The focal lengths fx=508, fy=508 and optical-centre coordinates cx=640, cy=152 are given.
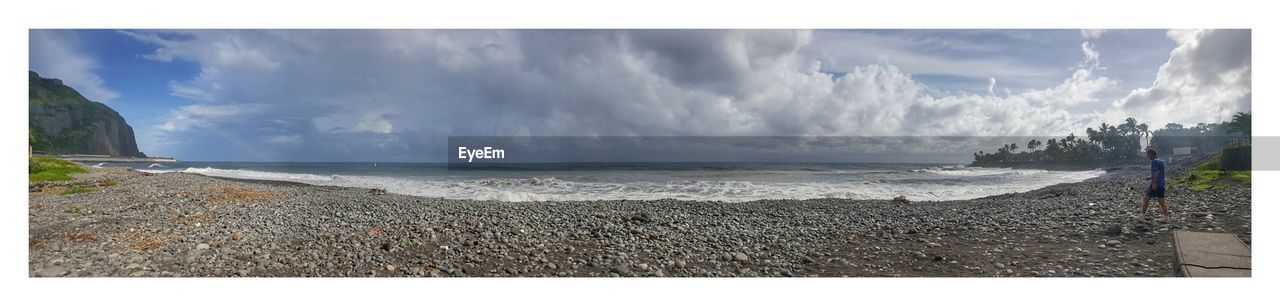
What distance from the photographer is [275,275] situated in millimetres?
5160

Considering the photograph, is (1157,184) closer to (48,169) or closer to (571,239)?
(571,239)

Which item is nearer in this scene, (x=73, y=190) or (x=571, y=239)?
(x=571, y=239)

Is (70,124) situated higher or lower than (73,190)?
higher

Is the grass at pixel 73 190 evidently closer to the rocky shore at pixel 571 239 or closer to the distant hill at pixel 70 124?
the rocky shore at pixel 571 239

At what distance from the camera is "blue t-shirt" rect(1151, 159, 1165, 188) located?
22.3 ft

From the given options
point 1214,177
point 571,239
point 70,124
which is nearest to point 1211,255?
point 1214,177

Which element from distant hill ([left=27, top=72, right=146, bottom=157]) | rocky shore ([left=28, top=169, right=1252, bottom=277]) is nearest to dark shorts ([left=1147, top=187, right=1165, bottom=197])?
rocky shore ([left=28, top=169, right=1252, bottom=277])

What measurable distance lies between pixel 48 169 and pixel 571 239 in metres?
7.24

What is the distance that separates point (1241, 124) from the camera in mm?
6539

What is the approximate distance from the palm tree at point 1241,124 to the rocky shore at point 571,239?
1.02 m

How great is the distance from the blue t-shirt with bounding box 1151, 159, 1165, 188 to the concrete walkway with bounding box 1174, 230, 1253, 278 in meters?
1.09

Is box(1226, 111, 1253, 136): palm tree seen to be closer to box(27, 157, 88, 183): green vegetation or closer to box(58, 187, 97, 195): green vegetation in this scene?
box(27, 157, 88, 183): green vegetation

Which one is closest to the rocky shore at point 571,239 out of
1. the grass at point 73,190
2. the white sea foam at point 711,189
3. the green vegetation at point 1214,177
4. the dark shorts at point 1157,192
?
the grass at point 73,190

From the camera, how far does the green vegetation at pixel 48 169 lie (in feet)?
21.7
